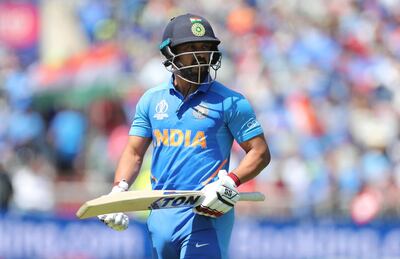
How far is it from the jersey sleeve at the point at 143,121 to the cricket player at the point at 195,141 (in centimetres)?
9

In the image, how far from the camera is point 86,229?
11.7 m

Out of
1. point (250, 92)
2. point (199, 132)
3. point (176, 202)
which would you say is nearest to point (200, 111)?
point (199, 132)

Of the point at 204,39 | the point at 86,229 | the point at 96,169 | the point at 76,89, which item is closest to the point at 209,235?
the point at 204,39

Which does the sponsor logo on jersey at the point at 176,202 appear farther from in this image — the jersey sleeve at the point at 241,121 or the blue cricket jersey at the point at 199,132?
the jersey sleeve at the point at 241,121

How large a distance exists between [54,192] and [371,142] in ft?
13.4

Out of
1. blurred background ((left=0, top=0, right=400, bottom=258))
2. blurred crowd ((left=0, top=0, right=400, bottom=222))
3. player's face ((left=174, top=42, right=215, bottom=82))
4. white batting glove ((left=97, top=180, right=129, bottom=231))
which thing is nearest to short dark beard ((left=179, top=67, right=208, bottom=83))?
player's face ((left=174, top=42, right=215, bottom=82))

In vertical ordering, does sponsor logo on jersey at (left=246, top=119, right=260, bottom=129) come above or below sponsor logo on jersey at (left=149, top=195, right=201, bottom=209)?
above

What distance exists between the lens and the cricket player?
601 cm

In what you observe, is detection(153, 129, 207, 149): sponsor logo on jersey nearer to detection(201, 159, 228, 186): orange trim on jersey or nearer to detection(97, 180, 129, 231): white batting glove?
detection(201, 159, 228, 186): orange trim on jersey

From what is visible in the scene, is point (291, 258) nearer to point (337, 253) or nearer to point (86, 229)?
point (337, 253)

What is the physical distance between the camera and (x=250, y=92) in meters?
14.1

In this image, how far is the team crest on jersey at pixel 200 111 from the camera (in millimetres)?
6039

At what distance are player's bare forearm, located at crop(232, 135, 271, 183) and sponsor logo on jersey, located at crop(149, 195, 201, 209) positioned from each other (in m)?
0.29

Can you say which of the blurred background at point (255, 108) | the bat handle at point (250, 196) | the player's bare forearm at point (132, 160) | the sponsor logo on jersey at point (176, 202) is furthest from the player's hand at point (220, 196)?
the blurred background at point (255, 108)
